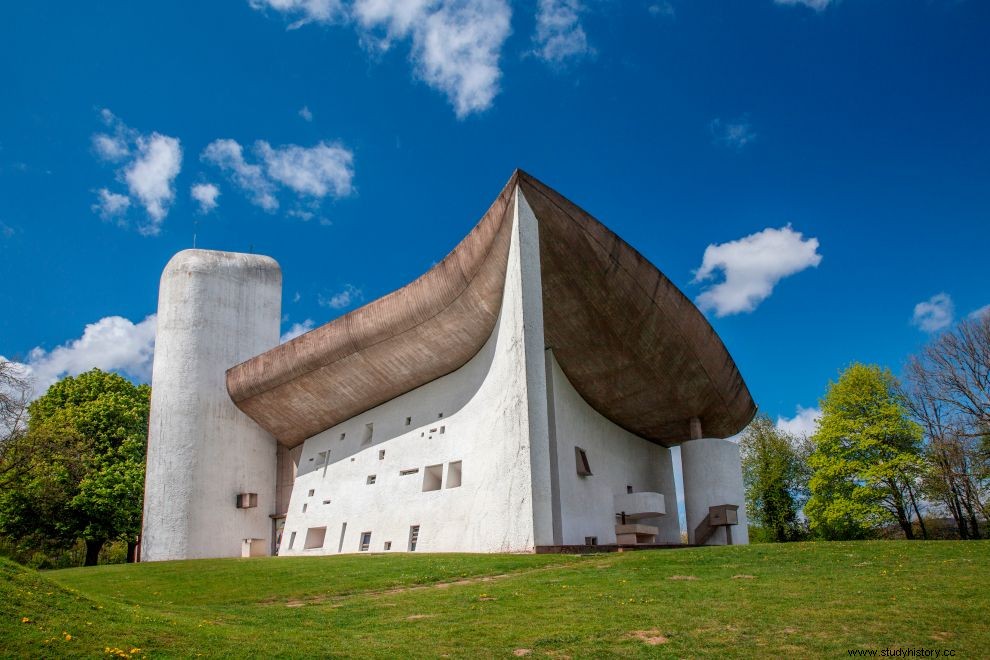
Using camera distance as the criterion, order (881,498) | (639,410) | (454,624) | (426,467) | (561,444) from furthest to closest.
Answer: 1. (881,498)
2. (639,410)
3. (426,467)
4. (561,444)
5. (454,624)

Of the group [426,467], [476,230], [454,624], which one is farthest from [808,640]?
[426,467]

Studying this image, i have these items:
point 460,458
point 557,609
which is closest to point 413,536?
point 460,458

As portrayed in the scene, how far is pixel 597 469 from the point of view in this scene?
955 inches

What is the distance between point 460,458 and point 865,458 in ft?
55.2

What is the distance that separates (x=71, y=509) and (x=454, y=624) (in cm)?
2598

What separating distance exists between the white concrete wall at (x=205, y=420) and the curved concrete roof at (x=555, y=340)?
6.21 ft

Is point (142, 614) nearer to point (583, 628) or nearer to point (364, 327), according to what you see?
point (583, 628)

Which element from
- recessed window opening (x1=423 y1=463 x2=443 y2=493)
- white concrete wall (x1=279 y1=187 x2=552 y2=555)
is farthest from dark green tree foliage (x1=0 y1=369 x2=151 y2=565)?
recessed window opening (x1=423 y1=463 x2=443 y2=493)

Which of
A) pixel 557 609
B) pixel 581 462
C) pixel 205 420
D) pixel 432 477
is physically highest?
pixel 205 420

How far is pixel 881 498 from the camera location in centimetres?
2786

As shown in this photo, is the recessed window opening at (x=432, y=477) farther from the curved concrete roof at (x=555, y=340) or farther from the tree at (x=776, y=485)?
the tree at (x=776, y=485)

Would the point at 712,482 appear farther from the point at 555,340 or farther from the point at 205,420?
the point at 205,420

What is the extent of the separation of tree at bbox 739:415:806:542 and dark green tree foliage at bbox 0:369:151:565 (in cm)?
2840

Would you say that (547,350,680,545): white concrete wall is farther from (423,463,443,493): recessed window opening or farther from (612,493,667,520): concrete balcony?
(423,463,443,493): recessed window opening
